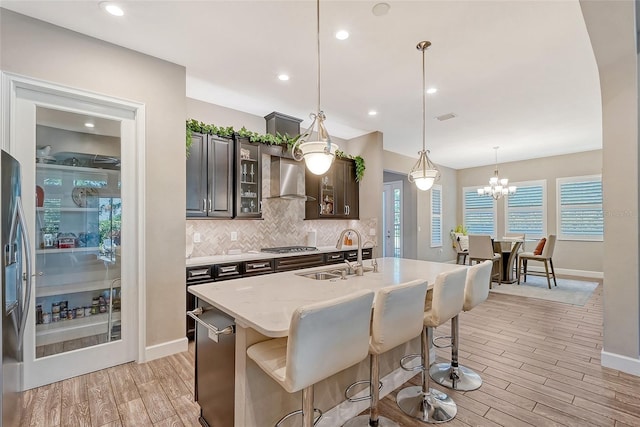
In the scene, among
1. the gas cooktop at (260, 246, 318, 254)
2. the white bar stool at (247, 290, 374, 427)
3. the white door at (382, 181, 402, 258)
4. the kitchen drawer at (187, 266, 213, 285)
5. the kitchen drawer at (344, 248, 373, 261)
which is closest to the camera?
the white bar stool at (247, 290, 374, 427)

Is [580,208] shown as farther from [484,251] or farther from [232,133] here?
[232,133]

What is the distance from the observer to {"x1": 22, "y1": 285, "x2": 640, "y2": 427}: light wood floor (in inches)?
78.7

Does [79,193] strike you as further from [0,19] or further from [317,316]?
[317,316]

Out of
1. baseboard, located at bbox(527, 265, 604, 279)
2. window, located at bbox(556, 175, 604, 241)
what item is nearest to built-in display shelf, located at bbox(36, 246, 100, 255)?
baseboard, located at bbox(527, 265, 604, 279)

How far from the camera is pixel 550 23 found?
7.88ft

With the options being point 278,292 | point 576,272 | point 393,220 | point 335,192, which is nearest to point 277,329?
point 278,292

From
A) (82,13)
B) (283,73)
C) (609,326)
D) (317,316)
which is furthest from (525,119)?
(82,13)

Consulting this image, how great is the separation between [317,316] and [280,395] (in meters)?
0.76

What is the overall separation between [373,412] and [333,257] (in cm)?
285

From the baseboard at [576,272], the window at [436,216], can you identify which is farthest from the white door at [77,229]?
the baseboard at [576,272]

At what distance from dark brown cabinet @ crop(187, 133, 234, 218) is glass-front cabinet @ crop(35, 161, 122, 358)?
79cm

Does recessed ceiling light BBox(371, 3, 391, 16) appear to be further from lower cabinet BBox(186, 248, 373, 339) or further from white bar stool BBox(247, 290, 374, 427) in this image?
lower cabinet BBox(186, 248, 373, 339)

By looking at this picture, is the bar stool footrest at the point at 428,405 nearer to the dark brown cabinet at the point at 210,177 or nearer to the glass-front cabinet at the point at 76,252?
the glass-front cabinet at the point at 76,252

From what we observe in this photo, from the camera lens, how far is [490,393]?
7.50ft
